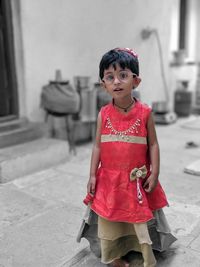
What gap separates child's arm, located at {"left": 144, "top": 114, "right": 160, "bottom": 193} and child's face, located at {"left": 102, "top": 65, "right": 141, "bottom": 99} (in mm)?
202

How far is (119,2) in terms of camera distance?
18.3 ft

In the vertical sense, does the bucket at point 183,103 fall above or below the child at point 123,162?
below

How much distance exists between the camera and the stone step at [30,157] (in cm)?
341

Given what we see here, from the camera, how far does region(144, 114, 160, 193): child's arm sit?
70.0 inches

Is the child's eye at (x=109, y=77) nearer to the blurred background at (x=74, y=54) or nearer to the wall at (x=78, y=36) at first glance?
the blurred background at (x=74, y=54)

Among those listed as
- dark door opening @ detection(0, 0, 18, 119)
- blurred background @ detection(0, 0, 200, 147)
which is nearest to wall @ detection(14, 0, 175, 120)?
blurred background @ detection(0, 0, 200, 147)

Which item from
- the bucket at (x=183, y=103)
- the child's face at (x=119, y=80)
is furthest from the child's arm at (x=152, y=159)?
the bucket at (x=183, y=103)

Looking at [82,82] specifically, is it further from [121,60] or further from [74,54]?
[121,60]

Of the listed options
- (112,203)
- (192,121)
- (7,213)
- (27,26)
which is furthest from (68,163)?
(192,121)

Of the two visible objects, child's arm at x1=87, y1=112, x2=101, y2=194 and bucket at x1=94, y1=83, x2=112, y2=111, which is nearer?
child's arm at x1=87, y1=112, x2=101, y2=194

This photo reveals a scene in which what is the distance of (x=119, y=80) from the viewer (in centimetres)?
169

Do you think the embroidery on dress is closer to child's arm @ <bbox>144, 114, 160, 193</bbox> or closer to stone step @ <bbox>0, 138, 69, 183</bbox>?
child's arm @ <bbox>144, 114, 160, 193</bbox>

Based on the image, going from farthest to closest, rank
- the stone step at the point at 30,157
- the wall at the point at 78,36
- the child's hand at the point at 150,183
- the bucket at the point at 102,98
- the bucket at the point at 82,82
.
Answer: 1. the bucket at the point at 102,98
2. the bucket at the point at 82,82
3. the wall at the point at 78,36
4. the stone step at the point at 30,157
5. the child's hand at the point at 150,183

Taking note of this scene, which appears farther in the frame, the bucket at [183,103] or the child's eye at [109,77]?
the bucket at [183,103]
